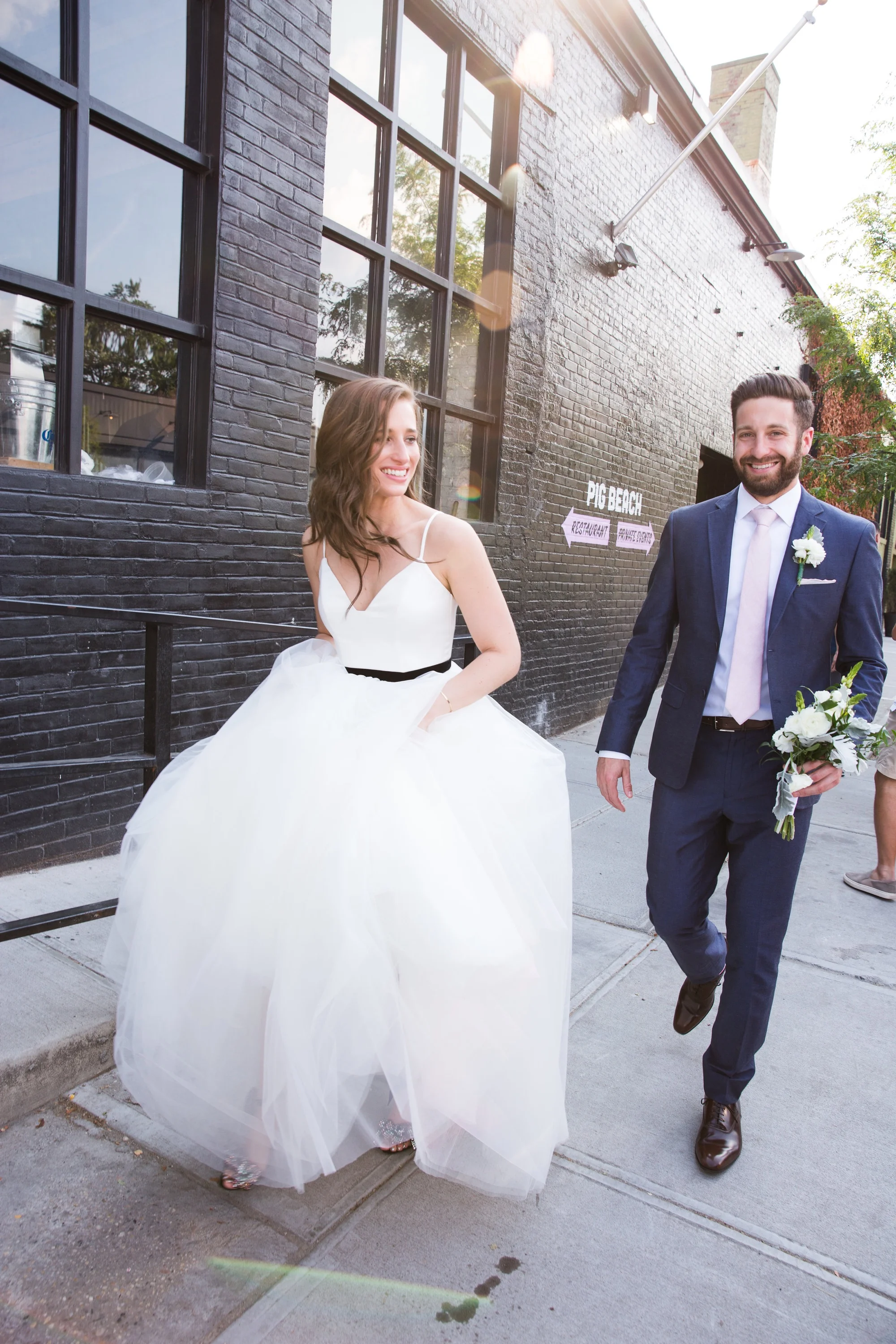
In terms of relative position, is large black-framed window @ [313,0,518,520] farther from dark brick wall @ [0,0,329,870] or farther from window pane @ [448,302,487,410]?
dark brick wall @ [0,0,329,870]

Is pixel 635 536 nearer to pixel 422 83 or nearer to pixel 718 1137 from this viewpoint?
pixel 422 83

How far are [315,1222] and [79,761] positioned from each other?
1.46 m

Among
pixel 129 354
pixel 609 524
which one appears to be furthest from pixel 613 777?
pixel 609 524

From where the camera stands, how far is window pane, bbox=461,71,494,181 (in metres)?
6.37

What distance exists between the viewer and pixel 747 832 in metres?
2.52

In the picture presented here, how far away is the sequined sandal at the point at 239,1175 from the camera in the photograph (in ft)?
7.15

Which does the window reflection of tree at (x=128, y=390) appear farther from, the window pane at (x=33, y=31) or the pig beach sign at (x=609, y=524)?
the pig beach sign at (x=609, y=524)

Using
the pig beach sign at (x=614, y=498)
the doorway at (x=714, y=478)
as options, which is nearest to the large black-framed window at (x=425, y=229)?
the pig beach sign at (x=614, y=498)

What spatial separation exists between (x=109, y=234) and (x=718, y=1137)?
4233 millimetres

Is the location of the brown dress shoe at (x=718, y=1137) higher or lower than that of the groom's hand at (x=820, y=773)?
lower

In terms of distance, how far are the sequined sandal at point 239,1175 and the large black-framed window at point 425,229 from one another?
4146mm

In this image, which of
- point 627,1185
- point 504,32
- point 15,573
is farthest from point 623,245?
point 627,1185

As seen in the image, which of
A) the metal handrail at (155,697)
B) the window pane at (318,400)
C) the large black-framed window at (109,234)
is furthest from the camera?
the window pane at (318,400)

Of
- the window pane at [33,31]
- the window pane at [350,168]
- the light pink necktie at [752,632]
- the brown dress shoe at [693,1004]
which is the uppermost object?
the window pane at [350,168]
